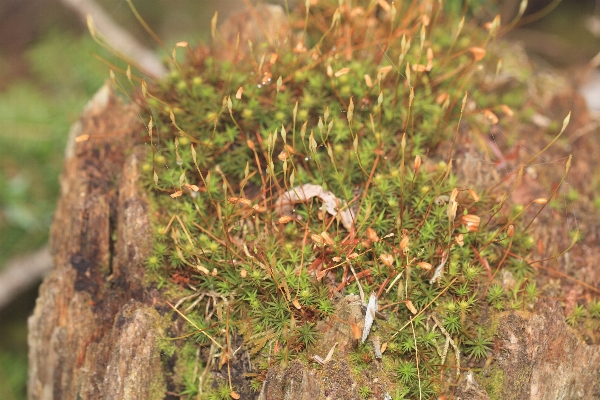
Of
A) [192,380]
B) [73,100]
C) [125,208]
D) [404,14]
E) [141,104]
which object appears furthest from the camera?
[73,100]

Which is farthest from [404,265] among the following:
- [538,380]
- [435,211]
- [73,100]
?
[73,100]

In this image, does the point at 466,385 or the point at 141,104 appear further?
the point at 141,104

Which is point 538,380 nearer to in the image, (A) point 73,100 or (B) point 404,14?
Answer: (B) point 404,14

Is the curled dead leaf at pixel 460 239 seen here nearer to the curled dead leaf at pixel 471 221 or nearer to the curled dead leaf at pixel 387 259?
the curled dead leaf at pixel 471 221

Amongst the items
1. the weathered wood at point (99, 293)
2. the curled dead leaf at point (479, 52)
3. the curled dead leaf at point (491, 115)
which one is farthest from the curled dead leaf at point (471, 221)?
the weathered wood at point (99, 293)

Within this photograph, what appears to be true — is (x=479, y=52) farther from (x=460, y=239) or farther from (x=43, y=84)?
(x=43, y=84)

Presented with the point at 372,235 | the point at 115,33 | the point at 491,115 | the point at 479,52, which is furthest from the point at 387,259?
the point at 115,33
